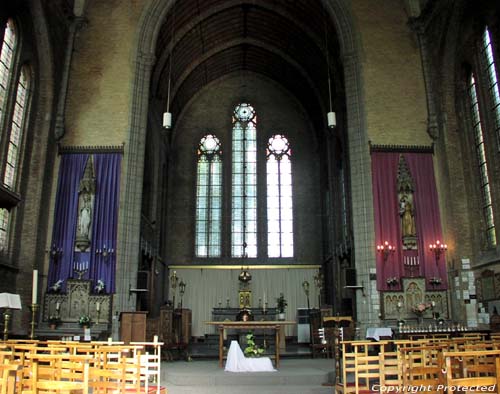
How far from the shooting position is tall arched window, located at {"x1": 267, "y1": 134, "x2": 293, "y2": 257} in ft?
98.5

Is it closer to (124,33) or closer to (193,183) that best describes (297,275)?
(193,183)

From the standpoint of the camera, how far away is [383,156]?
61.4 feet

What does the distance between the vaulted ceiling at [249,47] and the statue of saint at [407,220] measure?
7971 mm

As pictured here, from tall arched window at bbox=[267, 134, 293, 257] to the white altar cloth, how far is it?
16.8m

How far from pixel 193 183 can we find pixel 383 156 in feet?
48.0

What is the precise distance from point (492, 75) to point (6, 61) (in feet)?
50.1

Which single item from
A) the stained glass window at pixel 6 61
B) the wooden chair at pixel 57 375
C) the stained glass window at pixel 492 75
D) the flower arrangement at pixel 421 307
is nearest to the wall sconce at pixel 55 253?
the stained glass window at pixel 6 61

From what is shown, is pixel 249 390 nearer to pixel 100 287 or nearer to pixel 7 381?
pixel 7 381

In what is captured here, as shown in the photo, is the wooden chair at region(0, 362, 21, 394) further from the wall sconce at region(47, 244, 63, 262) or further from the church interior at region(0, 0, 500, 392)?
the wall sconce at region(47, 244, 63, 262)

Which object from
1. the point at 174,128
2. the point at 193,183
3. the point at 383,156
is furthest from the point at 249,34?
the point at 383,156

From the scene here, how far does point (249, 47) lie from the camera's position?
29.9 metres

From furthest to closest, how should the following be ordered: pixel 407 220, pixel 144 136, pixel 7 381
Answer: pixel 144 136, pixel 407 220, pixel 7 381

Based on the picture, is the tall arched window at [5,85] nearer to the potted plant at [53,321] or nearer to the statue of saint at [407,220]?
the potted plant at [53,321]

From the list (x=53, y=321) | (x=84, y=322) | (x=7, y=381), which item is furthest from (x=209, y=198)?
(x=7, y=381)
